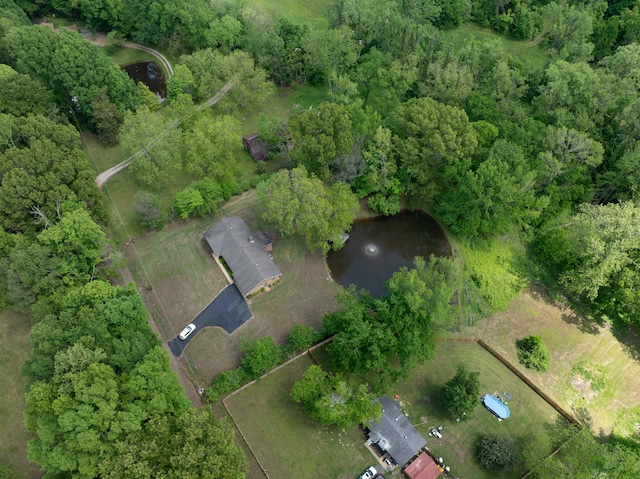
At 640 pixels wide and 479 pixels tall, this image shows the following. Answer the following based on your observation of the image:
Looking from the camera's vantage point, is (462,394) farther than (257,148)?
No

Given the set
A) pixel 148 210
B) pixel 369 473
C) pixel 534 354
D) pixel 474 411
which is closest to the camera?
pixel 369 473

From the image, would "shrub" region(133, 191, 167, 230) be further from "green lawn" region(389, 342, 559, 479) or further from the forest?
"green lawn" region(389, 342, 559, 479)

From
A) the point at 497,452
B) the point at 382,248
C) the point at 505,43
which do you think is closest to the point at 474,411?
the point at 497,452

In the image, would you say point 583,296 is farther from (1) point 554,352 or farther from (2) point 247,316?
(2) point 247,316

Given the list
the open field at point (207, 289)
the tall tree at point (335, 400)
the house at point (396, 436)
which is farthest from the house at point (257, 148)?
the house at point (396, 436)

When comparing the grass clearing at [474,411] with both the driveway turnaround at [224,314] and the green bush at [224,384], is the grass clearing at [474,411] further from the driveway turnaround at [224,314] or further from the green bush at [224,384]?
the driveway turnaround at [224,314]

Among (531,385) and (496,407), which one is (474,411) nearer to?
(496,407)
